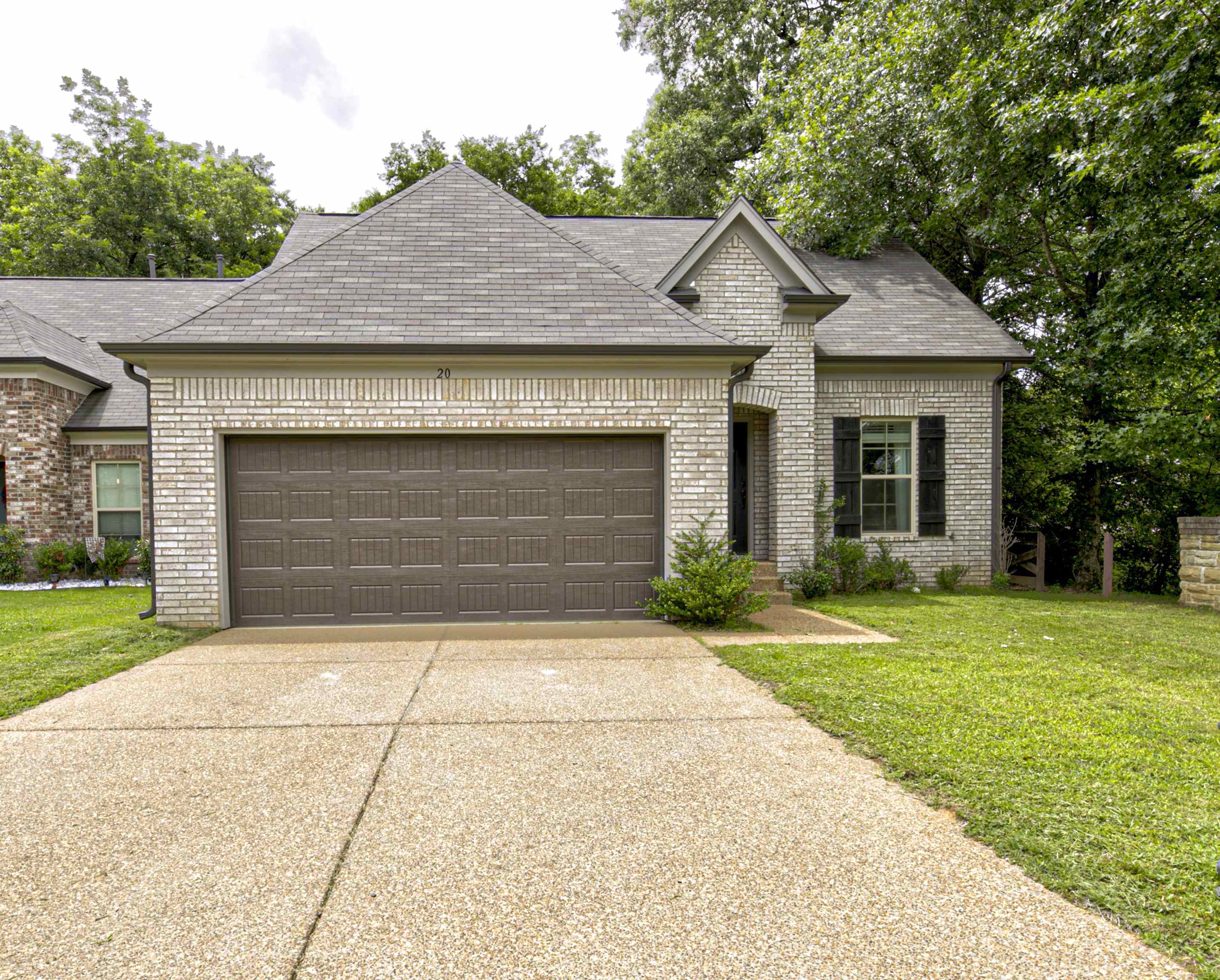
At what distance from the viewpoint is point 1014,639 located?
7348 mm

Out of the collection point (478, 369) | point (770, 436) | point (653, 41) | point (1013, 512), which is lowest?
point (1013, 512)

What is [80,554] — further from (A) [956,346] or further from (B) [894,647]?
(A) [956,346]

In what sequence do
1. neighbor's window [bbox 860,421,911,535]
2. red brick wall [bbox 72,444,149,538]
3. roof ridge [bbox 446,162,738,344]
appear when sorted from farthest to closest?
red brick wall [bbox 72,444,149,538], neighbor's window [bbox 860,421,911,535], roof ridge [bbox 446,162,738,344]

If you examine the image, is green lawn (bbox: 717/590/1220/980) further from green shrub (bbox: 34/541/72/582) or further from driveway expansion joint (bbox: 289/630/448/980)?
green shrub (bbox: 34/541/72/582)

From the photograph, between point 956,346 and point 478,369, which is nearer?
point 478,369

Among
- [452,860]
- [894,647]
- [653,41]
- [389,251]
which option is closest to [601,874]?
[452,860]

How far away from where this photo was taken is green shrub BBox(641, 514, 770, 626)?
25.6ft

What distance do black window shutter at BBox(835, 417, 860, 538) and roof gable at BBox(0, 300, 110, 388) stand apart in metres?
14.5

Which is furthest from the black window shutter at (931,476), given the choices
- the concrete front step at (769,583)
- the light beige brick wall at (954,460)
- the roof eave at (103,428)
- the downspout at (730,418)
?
the roof eave at (103,428)

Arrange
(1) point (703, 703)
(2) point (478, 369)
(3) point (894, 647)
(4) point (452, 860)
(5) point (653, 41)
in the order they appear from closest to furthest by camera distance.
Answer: (4) point (452, 860)
(1) point (703, 703)
(3) point (894, 647)
(2) point (478, 369)
(5) point (653, 41)

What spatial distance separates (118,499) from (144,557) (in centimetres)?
161

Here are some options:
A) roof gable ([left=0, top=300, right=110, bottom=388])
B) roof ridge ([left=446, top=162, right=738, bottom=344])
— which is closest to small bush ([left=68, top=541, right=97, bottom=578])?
roof gable ([left=0, top=300, right=110, bottom=388])

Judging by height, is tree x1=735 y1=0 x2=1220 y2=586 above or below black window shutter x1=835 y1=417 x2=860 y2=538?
above

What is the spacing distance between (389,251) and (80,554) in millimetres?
9100
